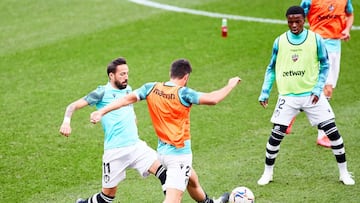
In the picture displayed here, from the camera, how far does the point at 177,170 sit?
10156 mm

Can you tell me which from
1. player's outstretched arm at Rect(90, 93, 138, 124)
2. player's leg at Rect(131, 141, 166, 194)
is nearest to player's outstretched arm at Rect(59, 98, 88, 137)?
player's outstretched arm at Rect(90, 93, 138, 124)

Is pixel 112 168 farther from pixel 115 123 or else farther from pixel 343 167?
pixel 343 167

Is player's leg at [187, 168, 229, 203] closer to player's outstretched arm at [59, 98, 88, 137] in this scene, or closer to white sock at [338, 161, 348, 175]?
player's outstretched arm at [59, 98, 88, 137]

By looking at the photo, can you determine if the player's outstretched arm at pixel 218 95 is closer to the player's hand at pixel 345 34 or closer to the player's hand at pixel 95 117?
the player's hand at pixel 95 117

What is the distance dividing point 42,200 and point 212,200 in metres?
2.43

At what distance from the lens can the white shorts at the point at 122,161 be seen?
35.0 ft

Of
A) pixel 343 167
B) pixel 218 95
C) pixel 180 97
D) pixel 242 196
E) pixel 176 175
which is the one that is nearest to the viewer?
pixel 218 95

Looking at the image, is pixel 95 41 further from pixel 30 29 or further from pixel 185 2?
pixel 185 2

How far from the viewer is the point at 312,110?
39.4 feet

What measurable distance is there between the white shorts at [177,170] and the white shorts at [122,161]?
50 centimetres

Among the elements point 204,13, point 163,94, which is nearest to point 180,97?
point 163,94

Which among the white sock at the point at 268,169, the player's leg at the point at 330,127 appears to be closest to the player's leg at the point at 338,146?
the player's leg at the point at 330,127

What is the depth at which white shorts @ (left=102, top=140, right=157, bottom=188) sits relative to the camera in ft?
35.0

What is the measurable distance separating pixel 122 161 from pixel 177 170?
910 millimetres
